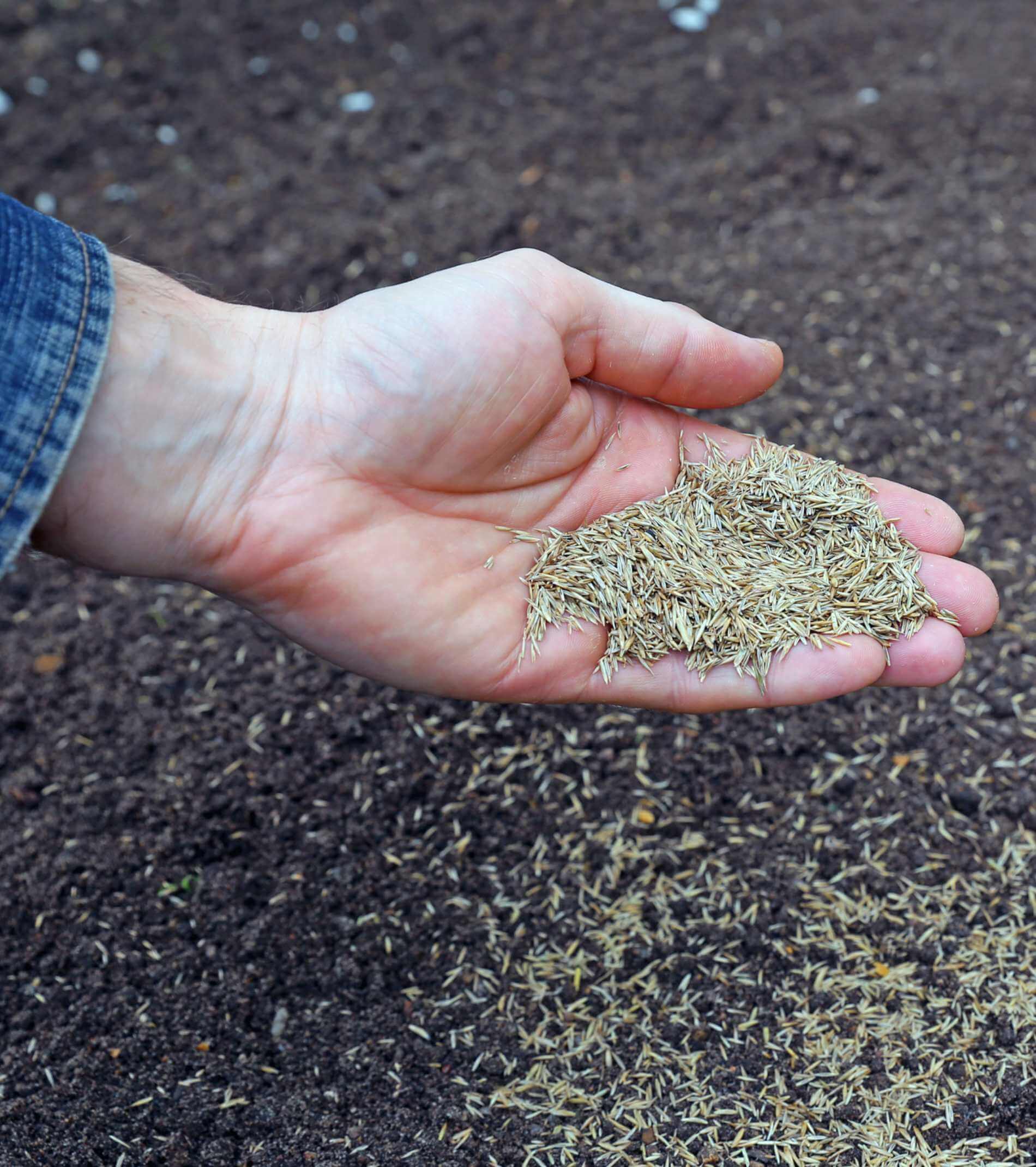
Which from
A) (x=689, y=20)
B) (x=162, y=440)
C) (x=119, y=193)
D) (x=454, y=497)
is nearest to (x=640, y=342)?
(x=454, y=497)

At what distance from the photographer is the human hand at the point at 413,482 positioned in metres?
2.61

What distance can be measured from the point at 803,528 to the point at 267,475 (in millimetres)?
1600

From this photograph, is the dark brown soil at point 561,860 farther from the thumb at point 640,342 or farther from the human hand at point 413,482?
the thumb at point 640,342

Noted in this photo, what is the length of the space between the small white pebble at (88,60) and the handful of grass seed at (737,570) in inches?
190

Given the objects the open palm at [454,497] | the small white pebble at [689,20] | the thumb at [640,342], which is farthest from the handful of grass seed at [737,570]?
the small white pebble at [689,20]

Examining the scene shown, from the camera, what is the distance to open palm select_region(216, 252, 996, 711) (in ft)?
8.77

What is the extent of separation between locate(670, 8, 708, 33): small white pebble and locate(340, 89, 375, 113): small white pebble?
2.01 metres

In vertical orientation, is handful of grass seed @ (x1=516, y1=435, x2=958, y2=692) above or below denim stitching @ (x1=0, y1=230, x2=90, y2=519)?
below

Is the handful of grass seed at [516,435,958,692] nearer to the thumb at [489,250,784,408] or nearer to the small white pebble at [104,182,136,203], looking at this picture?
the thumb at [489,250,784,408]

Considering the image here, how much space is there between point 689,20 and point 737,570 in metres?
Result: 4.89

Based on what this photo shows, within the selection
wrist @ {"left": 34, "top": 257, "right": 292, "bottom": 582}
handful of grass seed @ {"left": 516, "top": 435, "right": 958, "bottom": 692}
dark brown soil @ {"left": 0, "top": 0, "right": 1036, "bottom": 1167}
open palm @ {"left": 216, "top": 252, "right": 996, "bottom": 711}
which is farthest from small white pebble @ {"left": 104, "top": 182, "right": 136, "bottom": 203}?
handful of grass seed @ {"left": 516, "top": 435, "right": 958, "bottom": 692}

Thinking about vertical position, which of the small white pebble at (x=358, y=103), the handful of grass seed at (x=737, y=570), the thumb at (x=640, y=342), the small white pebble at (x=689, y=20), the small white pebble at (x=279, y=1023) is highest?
the small white pebble at (x=689, y=20)

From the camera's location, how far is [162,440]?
254 cm

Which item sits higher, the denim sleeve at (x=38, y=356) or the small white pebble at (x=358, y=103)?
the denim sleeve at (x=38, y=356)
